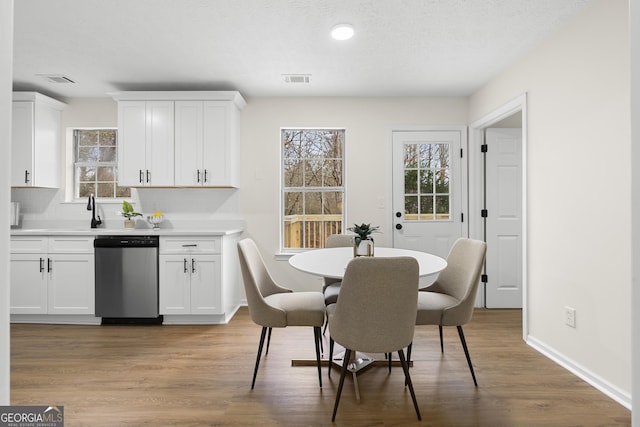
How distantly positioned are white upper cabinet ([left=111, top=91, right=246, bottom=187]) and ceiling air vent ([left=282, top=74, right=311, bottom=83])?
0.58m

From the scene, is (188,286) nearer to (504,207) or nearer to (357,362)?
(357,362)

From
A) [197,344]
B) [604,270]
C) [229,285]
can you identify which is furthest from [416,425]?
[229,285]

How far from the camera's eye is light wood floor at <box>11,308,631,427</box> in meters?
1.92

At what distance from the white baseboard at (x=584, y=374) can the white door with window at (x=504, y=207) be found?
1123 millimetres

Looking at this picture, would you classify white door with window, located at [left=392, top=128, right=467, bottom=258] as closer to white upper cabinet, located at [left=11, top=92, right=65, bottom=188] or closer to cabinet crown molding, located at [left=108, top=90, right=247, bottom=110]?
cabinet crown molding, located at [left=108, top=90, right=247, bottom=110]

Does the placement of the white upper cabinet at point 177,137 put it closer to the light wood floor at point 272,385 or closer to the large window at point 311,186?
the large window at point 311,186

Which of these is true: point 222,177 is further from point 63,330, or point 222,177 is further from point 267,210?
point 63,330

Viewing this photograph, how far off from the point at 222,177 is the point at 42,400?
2.30m

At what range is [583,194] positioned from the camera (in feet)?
7.61

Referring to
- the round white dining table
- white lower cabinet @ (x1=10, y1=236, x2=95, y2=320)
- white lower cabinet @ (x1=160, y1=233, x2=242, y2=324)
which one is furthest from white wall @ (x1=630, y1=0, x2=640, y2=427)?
white lower cabinet @ (x1=10, y1=236, x2=95, y2=320)

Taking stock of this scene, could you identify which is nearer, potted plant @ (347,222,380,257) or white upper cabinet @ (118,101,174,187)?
potted plant @ (347,222,380,257)

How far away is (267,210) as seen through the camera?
4.12 m

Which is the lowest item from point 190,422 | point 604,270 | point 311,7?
point 190,422

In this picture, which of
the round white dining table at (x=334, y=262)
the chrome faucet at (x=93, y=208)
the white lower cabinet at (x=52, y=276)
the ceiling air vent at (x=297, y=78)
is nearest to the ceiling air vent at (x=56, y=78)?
the chrome faucet at (x=93, y=208)
